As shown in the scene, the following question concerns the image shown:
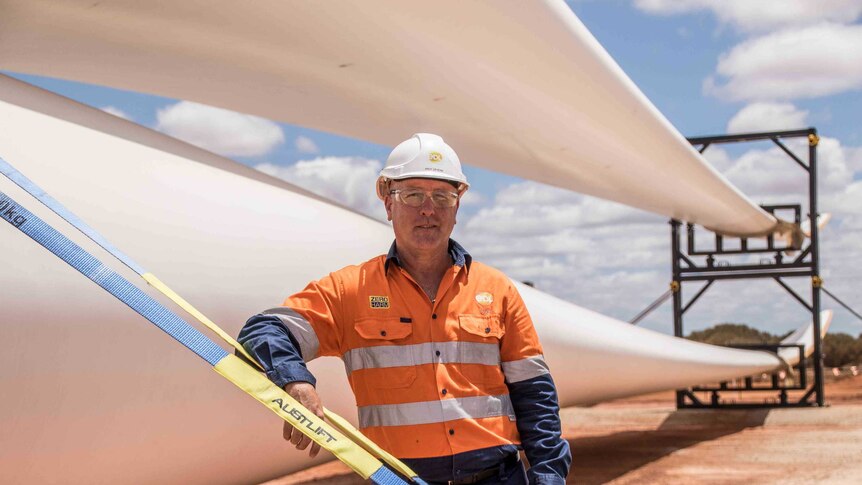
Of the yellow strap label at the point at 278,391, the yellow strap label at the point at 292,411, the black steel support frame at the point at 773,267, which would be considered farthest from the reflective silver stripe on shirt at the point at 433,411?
the black steel support frame at the point at 773,267

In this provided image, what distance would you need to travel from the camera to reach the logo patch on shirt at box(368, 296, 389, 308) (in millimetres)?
2088

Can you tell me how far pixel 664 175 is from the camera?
670 centimetres

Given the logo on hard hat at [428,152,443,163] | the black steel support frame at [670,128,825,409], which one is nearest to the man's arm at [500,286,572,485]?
the logo on hard hat at [428,152,443,163]

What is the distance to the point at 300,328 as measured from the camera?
1957 millimetres

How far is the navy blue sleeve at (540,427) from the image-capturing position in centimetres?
209

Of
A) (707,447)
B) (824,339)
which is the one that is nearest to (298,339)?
(707,447)

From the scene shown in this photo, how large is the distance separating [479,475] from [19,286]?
1.25 meters

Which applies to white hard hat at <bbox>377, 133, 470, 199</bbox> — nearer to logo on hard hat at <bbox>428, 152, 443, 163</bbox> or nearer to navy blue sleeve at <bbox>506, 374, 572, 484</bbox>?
logo on hard hat at <bbox>428, 152, 443, 163</bbox>

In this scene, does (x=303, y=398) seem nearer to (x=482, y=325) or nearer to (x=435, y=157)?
(x=482, y=325)

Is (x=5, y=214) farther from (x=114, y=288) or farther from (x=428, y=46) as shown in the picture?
(x=428, y=46)

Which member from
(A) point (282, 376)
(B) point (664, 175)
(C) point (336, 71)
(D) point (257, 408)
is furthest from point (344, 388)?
(B) point (664, 175)

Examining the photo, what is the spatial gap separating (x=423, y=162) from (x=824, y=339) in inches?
953

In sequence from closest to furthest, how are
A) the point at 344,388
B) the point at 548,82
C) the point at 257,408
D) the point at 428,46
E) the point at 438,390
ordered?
the point at 438,390 < the point at 257,408 < the point at 344,388 < the point at 428,46 < the point at 548,82

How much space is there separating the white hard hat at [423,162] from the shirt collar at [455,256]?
0.16 meters
